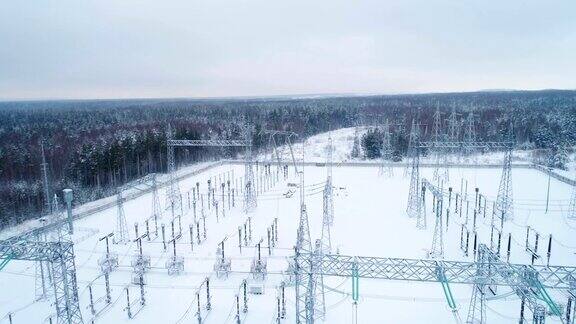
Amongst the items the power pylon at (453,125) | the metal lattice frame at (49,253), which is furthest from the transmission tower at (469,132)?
the metal lattice frame at (49,253)

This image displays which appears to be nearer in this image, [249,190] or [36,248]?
[36,248]

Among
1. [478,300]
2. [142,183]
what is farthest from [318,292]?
[142,183]

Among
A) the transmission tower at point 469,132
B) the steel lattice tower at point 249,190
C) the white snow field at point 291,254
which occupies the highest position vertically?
the transmission tower at point 469,132

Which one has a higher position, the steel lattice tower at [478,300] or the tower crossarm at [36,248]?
the tower crossarm at [36,248]

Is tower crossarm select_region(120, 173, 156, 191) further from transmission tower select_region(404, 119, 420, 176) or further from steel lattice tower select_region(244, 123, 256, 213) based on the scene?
transmission tower select_region(404, 119, 420, 176)

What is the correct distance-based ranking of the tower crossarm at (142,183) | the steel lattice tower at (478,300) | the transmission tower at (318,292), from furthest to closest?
the tower crossarm at (142,183), the transmission tower at (318,292), the steel lattice tower at (478,300)

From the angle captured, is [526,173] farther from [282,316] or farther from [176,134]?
[176,134]

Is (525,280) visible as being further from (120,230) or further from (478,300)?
(120,230)

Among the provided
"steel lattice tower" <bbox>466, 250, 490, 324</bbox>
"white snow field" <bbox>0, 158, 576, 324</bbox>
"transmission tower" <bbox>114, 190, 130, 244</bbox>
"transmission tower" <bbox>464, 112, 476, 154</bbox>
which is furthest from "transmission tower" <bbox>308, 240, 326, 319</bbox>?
"transmission tower" <bbox>464, 112, 476, 154</bbox>

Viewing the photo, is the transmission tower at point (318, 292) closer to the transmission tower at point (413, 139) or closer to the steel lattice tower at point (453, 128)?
the transmission tower at point (413, 139)
